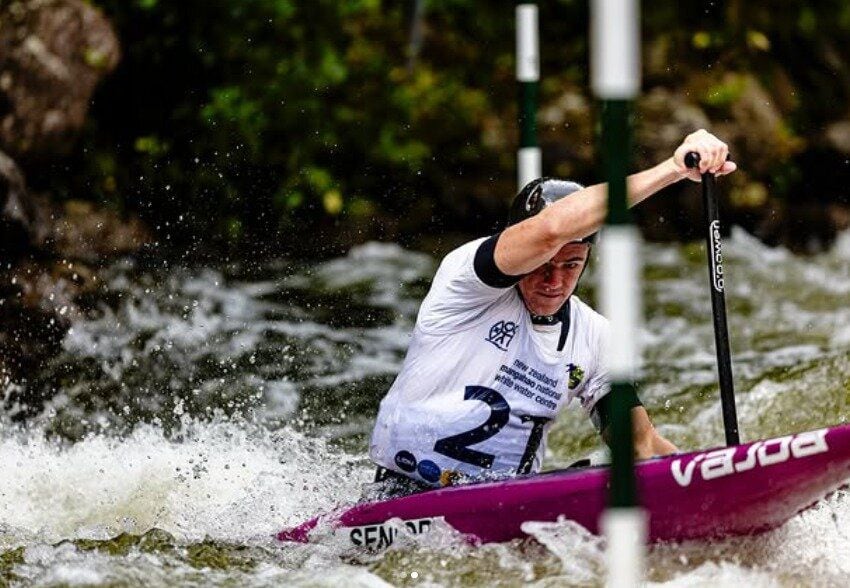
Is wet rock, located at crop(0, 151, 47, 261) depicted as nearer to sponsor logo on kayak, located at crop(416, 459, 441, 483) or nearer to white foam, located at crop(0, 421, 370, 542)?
white foam, located at crop(0, 421, 370, 542)

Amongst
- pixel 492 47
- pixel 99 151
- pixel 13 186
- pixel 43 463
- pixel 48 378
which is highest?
pixel 492 47

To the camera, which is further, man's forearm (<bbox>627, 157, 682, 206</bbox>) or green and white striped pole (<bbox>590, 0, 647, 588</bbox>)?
man's forearm (<bbox>627, 157, 682, 206</bbox>)

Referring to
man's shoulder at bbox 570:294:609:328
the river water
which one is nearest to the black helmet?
man's shoulder at bbox 570:294:609:328

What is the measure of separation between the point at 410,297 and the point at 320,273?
745mm

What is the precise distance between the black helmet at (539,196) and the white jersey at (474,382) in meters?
0.16

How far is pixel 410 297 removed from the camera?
9.34 m

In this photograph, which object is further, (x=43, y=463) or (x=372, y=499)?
(x=43, y=463)

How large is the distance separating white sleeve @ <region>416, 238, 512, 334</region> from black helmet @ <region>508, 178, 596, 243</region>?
0.16 metres

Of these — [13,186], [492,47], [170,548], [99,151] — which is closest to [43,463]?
[170,548]

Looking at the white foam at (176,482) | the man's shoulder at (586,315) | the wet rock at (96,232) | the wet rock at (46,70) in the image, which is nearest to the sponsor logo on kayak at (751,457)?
the man's shoulder at (586,315)

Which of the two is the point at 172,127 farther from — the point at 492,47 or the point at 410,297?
the point at 492,47

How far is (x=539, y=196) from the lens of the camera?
4352 mm

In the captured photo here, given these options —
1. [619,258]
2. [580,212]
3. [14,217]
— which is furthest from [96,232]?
[619,258]

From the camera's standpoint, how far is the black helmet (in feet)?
14.2
